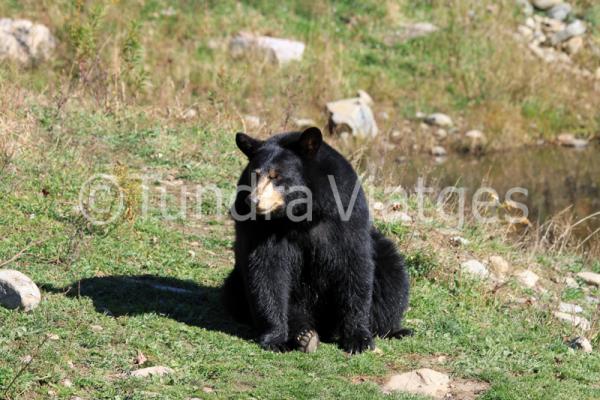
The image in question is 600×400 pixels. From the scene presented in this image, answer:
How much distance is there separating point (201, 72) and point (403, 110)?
4490 millimetres

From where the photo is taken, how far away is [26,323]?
6.65 meters

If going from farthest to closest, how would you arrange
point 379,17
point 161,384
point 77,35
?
point 379,17
point 77,35
point 161,384

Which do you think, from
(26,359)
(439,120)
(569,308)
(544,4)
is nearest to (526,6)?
(544,4)

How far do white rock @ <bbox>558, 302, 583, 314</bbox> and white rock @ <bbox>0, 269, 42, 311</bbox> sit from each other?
5.11 m

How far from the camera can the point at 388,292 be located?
767 cm

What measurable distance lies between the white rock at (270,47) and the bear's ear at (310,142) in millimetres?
13773

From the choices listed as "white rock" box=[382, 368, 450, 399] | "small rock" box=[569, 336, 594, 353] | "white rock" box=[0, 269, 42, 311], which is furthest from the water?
"white rock" box=[0, 269, 42, 311]

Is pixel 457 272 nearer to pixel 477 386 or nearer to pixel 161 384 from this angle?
pixel 477 386

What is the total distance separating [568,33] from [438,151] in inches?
267

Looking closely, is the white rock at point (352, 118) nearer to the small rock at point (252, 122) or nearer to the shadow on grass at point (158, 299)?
the small rock at point (252, 122)

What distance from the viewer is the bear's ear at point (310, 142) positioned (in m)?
6.82

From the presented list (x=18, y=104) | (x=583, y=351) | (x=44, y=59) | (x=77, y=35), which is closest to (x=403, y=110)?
(x=44, y=59)

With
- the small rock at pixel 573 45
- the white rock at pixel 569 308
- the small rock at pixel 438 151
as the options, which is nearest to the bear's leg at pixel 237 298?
the white rock at pixel 569 308

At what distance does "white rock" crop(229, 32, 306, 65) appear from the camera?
20.6m
